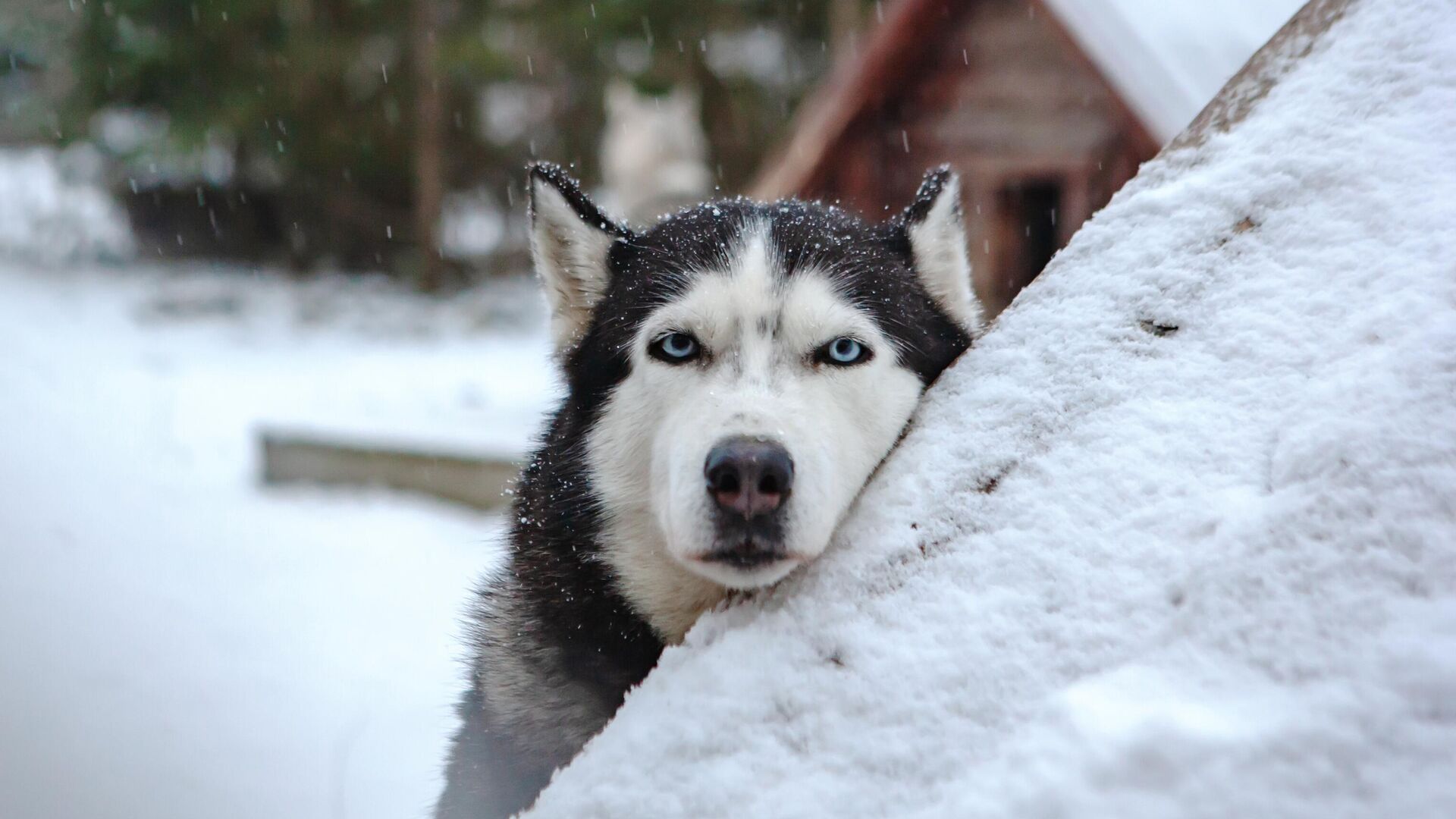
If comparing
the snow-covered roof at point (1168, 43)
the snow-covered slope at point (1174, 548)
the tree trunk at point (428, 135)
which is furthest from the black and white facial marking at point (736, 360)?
the tree trunk at point (428, 135)

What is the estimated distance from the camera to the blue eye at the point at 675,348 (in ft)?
6.40

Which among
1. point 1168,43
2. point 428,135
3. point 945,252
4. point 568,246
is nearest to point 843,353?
point 945,252

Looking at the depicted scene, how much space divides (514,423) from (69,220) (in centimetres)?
1218

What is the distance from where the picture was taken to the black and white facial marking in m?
1.60

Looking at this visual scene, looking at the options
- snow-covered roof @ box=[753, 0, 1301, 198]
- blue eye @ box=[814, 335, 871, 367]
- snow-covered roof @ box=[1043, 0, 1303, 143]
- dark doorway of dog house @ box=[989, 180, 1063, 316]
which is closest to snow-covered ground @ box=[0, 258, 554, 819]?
blue eye @ box=[814, 335, 871, 367]

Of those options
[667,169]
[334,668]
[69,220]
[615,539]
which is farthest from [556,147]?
[615,539]

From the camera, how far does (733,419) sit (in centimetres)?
166

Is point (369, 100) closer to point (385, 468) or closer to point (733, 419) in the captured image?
point (385, 468)

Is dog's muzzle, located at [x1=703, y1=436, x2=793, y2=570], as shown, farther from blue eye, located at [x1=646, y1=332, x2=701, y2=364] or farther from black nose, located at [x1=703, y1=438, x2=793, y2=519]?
blue eye, located at [x1=646, y1=332, x2=701, y2=364]

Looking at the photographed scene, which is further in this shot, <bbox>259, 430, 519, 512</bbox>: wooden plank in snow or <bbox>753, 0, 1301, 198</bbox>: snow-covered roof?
<bbox>259, 430, 519, 512</bbox>: wooden plank in snow

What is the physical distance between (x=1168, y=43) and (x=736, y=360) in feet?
15.9

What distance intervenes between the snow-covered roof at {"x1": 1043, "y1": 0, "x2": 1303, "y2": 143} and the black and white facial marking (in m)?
3.41

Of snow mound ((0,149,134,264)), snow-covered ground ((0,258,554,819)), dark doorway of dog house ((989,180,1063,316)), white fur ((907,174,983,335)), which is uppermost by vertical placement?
dark doorway of dog house ((989,180,1063,316))

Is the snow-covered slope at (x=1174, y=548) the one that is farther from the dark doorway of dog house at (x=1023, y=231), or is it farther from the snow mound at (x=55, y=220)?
the snow mound at (x=55, y=220)
